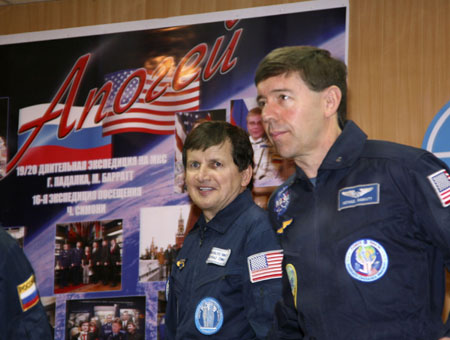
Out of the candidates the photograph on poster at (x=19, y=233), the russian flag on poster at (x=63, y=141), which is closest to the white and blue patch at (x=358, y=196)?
the russian flag on poster at (x=63, y=141)

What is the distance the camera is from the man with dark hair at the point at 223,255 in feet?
9.02

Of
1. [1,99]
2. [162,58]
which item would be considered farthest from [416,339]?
[1,99]

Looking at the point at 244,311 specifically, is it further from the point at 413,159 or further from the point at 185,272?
the point at 413,159

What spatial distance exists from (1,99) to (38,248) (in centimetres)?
126

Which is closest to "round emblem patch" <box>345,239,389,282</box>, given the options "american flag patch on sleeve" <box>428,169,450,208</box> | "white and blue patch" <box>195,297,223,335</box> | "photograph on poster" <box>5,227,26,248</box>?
"american flag patch on sleeve" <box>428,169,450,208</box>

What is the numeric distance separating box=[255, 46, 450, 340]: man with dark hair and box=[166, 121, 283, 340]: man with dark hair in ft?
1.32

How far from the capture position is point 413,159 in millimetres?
2008

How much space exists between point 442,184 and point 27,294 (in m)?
1.90

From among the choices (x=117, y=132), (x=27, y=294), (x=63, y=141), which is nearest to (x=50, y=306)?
(x=63, y=141)

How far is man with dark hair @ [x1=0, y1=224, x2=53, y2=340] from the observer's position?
275cm

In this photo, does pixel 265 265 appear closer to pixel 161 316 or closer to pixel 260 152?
pixel 260 152

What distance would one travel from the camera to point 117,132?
15.4 feet

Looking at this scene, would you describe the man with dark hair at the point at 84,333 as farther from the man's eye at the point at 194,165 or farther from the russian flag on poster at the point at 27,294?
the man's eye at the point at 194,165

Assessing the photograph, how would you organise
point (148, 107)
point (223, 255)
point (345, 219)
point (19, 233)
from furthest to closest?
point (19, 233) → point (148, 107) → point (223, 255) → point (345, 219)
